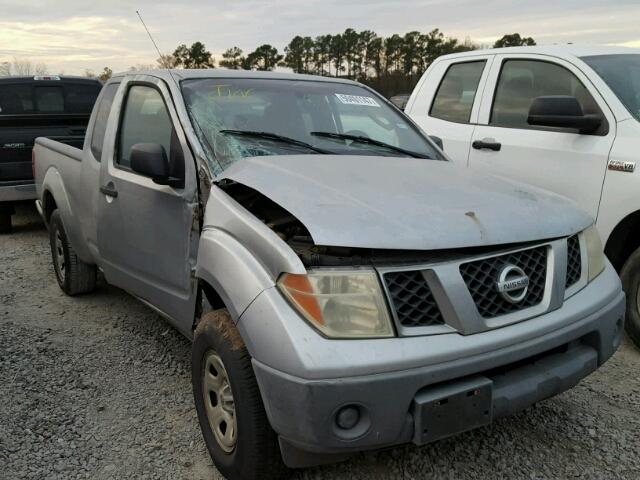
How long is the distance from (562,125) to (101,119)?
3110 mm

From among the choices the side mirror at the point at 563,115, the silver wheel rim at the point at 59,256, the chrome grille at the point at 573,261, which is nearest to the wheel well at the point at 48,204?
the silver wheel rim at the point at 59,256

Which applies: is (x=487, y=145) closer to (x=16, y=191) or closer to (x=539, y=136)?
(x=539, y=136)

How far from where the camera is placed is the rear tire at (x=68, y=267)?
15.7 ft

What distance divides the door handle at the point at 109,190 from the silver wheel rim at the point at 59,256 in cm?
134

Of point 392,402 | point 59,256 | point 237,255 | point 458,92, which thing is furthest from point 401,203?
point 59,256

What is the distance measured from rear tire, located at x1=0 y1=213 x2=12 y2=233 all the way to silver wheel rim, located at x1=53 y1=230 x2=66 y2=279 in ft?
9.18

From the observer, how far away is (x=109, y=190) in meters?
3.73

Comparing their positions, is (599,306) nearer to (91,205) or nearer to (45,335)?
(91,205)

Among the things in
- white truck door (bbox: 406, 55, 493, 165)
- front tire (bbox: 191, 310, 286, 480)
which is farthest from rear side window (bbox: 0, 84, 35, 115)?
front tire (bbox: 191, 310, 286, 480)

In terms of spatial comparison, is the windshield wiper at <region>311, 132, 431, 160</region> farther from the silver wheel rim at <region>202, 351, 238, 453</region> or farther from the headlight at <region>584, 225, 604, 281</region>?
the silver wheel rim at <region>202, 351, 238, 453</region>

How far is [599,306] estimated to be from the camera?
2479mm

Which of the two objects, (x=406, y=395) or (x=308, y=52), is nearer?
(x=406, y=395)

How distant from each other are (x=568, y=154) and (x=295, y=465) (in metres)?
2.93

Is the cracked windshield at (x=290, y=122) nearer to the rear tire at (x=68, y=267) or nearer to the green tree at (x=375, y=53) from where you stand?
the rear tire at (x=68, y=267)
